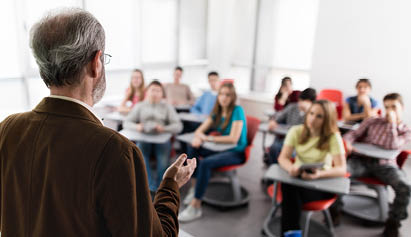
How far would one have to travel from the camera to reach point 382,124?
284 cm

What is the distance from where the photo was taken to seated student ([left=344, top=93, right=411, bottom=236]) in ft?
8.09

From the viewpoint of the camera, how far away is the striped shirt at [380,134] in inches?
101

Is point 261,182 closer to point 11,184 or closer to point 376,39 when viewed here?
point 376,39

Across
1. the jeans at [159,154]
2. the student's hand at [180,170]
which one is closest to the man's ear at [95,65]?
the student's hand at [180,170]

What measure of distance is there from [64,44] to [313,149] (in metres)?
2.17

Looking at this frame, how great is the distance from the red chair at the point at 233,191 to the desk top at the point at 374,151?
0.92m

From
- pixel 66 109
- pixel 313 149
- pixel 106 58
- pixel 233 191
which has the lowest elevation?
pixel 233 191

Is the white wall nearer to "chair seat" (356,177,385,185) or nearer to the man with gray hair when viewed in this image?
"chair seat" (356,177,385,185)

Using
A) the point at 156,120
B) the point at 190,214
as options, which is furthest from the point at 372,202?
the point at 156,120

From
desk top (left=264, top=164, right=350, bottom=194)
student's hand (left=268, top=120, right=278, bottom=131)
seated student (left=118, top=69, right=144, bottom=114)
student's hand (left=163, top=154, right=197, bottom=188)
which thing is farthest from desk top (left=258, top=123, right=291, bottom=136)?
student's hand (left=163, top=154, right=197, bottom=188)

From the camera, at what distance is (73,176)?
27.4 inches

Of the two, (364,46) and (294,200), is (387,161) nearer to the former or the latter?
(294,200)

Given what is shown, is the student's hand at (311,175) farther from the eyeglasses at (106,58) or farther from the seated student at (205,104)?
the seated student at (205,104)

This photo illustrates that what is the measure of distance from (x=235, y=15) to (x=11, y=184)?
5971mm
